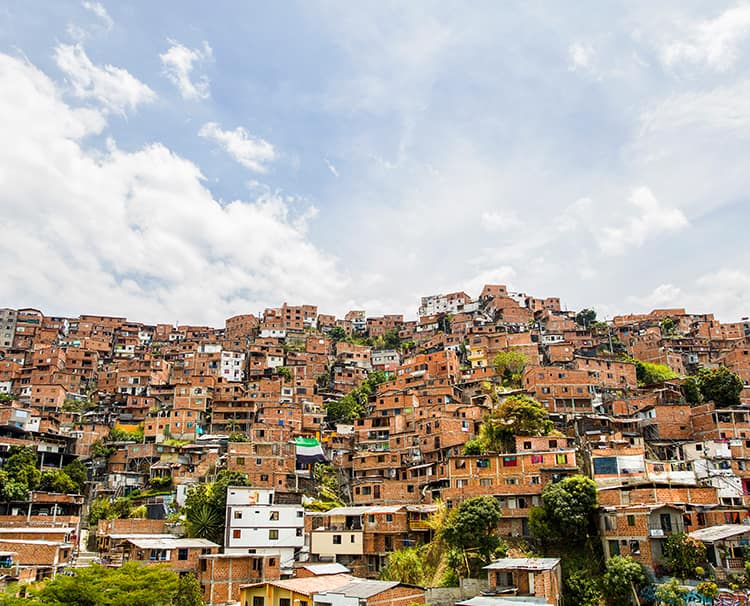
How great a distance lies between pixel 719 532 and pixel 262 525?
88.9 feet

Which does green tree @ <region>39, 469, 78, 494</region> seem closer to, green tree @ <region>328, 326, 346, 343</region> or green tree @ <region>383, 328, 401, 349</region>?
green tree @ <region>328, 326, 346, 343</region>

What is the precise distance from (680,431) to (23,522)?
1826 inches

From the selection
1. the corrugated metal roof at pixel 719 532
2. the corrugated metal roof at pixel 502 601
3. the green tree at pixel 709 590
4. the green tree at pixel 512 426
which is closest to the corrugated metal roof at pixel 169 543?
the corrugated metal roof at pixel 502 601

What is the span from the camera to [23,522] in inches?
1816

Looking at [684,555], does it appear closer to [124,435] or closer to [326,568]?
[326,568]

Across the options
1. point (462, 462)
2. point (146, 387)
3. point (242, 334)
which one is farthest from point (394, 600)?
point (242, 334)

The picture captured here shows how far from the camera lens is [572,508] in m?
34.1

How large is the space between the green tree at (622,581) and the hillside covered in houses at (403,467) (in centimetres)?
10

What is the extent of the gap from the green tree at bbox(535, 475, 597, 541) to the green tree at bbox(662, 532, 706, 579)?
418 cm

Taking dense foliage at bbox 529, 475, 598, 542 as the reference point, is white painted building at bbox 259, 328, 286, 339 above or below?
above

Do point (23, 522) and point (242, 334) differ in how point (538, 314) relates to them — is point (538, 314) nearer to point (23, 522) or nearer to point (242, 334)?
point (242, 334)

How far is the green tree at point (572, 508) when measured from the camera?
34.0 metres

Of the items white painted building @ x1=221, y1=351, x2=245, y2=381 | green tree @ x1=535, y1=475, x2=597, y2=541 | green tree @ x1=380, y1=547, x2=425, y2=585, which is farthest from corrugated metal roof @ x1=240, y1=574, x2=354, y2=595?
white painted building @ x1=221, y1=351, x2=245, y2=381

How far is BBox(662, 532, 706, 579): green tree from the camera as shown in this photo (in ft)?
98.2
